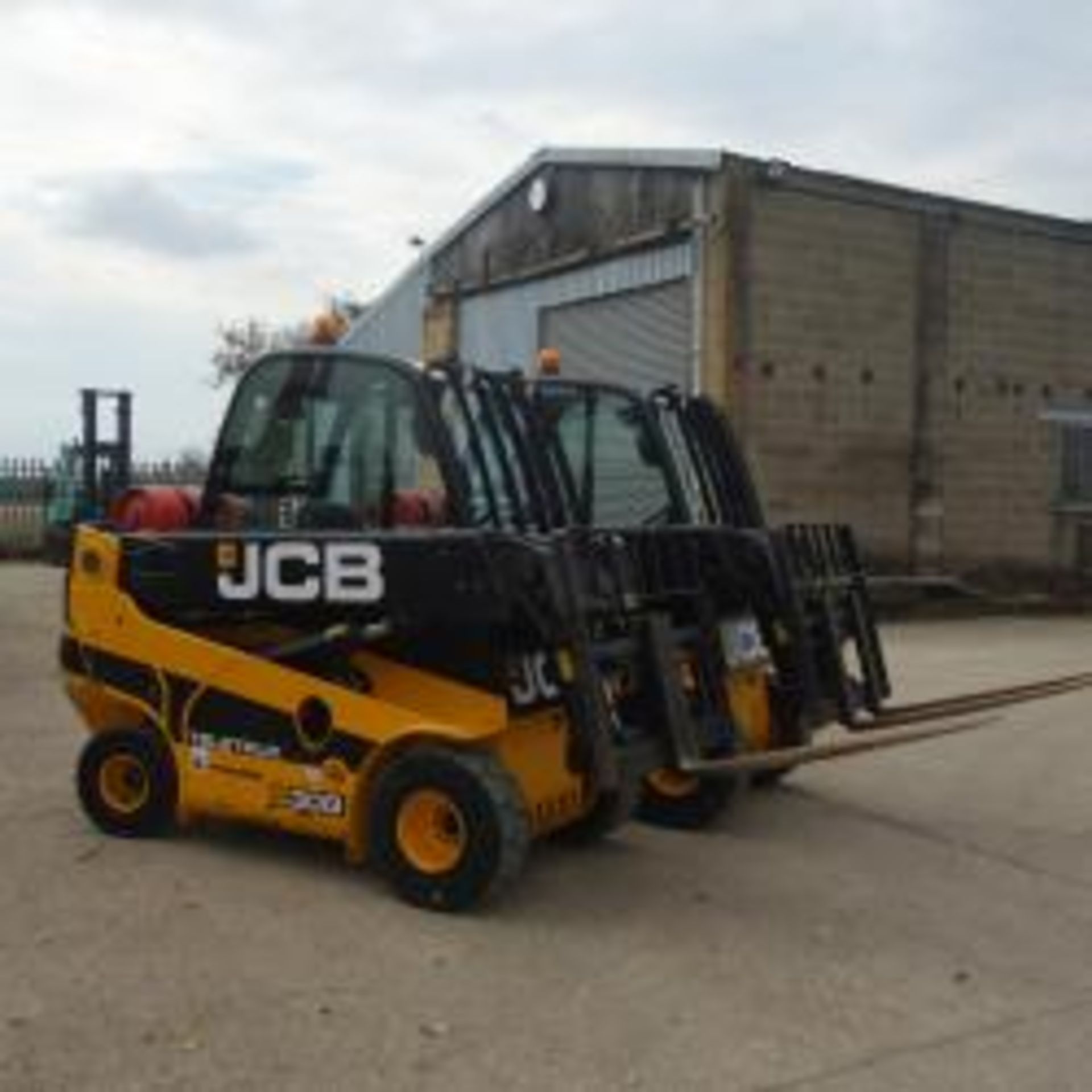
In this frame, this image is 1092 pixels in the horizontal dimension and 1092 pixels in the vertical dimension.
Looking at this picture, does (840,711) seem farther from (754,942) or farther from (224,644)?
(224,644)

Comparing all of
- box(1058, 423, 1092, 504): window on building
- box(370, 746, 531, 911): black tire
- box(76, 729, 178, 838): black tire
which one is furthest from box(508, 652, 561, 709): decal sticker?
box(1058, 423, 1092, 504): window on building

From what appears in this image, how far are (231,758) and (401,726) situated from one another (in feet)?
2.91

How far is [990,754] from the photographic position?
1084 cm

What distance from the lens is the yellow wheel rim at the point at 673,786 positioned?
8.44m

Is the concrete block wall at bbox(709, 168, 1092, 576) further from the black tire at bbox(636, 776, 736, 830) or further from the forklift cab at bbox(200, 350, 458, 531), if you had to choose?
the forklift cab at bbox(200, 350, 458, 531)

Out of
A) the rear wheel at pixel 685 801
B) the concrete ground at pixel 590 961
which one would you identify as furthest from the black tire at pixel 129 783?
the rear wheel at pixel 685 801

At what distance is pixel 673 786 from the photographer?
28.1 ft

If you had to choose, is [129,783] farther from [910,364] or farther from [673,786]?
[910,364]

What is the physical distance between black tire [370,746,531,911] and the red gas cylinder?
1.72 metres

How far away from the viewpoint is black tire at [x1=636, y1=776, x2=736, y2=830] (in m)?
8.48

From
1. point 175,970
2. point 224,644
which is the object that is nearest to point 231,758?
point 224,644

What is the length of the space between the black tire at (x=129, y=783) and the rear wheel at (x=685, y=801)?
7.00 ft

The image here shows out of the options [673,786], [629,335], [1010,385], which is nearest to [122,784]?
[673,786]

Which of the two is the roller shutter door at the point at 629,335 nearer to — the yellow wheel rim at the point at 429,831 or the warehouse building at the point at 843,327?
the warehouse building at the point at 843,327
